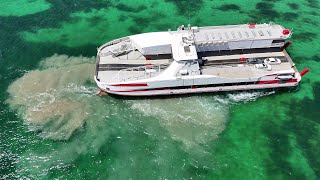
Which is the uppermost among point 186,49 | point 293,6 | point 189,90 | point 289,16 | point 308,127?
point 186,49

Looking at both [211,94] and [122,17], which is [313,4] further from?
[122,17]

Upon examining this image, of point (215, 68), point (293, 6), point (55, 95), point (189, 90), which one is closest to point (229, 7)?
point (293, 6)

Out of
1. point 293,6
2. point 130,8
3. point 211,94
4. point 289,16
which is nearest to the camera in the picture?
point 211,94

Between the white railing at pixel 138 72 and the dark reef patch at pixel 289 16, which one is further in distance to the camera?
the dark reef patch at pixel 289 16

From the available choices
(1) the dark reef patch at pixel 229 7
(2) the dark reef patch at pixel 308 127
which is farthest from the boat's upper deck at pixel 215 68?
(1) the dark reef patch at pixel 229 7

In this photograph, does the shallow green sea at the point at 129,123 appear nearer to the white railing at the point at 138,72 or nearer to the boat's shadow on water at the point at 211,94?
the boat's shadow on water at the point at 211,94

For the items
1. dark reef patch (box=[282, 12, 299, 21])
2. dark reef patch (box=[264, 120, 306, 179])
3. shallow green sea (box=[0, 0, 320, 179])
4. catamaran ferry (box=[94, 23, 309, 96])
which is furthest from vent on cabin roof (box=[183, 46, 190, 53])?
dark reef patch (box=[282, 12, 299, 21])
